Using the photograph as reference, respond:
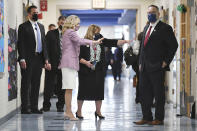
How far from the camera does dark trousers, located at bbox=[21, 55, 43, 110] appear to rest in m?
7.80

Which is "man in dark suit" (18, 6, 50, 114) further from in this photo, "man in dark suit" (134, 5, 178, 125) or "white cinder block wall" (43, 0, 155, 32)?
"white cinder block wall" (43, 0, 155, 32)

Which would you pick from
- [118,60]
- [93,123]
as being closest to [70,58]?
[93,123]

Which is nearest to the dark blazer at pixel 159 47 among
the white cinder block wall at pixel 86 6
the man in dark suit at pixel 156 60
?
the man in dark suit at pixel 156 60

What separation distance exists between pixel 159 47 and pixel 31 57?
2479 mm

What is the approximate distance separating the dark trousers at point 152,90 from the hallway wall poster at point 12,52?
2251 mm

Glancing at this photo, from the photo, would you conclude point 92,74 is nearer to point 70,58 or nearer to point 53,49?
point 70,58

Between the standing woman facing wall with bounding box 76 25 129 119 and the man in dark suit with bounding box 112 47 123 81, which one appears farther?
the man in dark suit with bounding box 112 47 123 81

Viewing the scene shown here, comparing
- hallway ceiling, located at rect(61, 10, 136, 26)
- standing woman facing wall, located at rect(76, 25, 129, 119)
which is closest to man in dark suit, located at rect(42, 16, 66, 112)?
standing woman facing wall, located at rect(76, 25, 129, 119)

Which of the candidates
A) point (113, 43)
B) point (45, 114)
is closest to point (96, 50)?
point (113, 43)

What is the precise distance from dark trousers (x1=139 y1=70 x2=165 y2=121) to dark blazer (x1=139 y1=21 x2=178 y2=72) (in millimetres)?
111

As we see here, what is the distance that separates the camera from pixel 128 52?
919 centimetres

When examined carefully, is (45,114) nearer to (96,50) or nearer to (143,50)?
(96,50)

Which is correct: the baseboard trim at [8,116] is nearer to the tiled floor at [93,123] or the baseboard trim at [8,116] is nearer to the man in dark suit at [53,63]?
the tiled floor at [93,123]

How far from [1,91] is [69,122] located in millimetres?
1074
